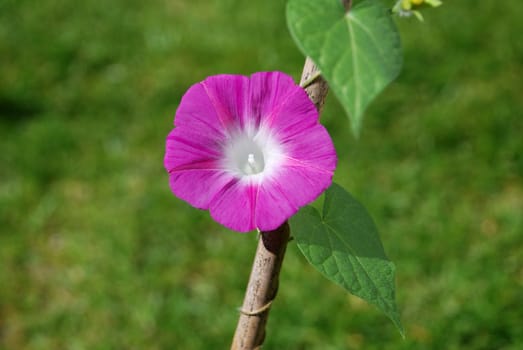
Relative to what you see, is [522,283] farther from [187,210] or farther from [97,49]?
[97,49]

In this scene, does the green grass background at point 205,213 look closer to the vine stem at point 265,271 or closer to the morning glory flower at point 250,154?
the vine stem at point 265,271

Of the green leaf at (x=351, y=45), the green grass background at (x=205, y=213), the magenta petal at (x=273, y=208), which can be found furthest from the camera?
the green grass background at (x=205, y=213)

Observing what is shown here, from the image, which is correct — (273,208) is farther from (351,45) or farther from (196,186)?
(351,45)

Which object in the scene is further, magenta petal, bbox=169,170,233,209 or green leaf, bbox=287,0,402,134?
magenta petal, bbox=169,170,233,209

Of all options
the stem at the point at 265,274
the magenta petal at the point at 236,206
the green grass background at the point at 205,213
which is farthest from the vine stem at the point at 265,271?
the green grass background at the point at 205,213

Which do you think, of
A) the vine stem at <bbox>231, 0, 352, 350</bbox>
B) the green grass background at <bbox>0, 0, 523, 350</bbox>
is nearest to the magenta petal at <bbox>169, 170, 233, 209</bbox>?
the vine stem at <bbox>231, 0, 352, 350</bbox>

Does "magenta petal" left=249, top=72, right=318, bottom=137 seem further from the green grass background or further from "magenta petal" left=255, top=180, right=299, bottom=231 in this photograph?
the green grass background

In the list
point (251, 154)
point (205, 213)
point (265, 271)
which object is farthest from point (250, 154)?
point (205, 213)
